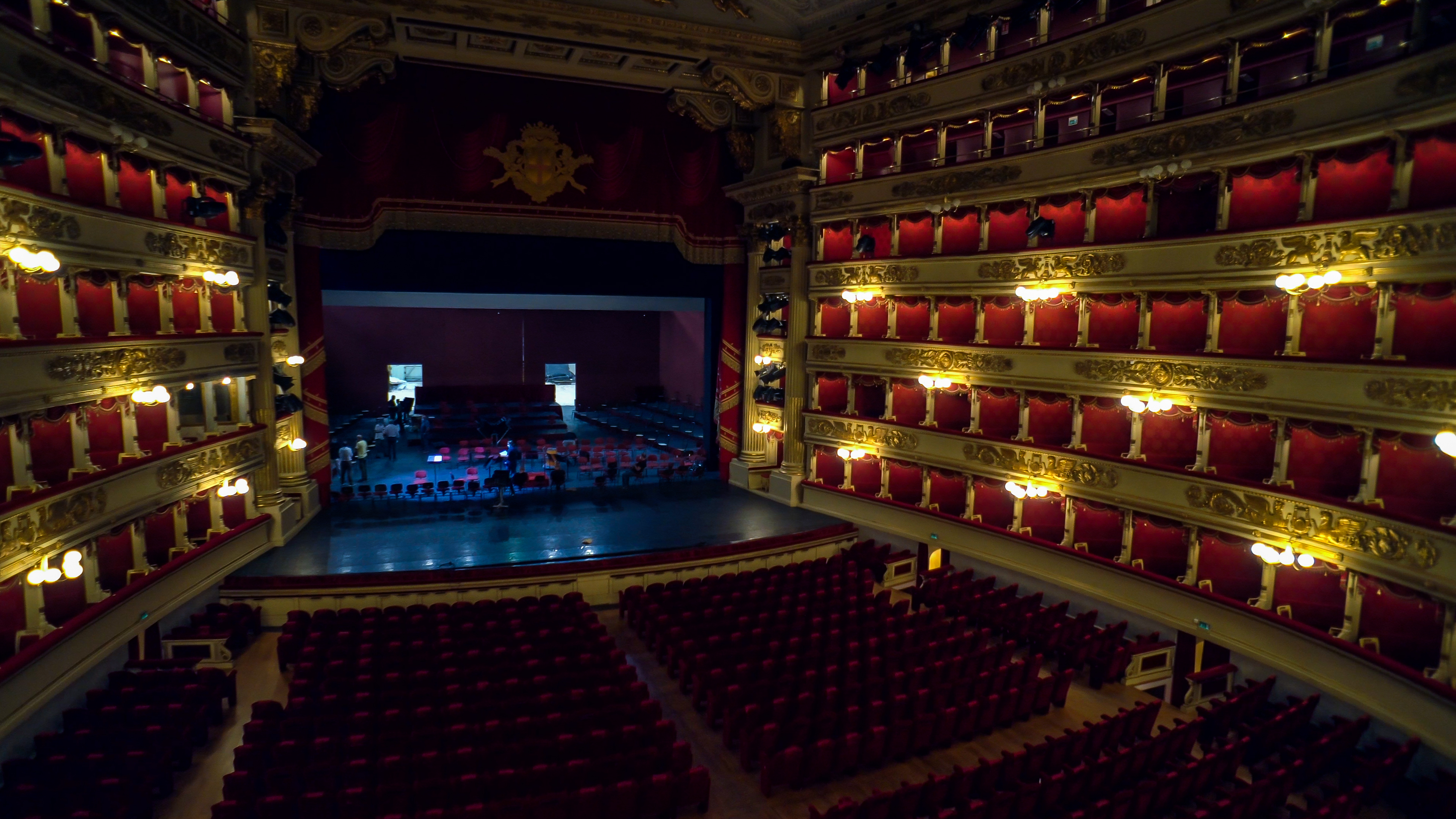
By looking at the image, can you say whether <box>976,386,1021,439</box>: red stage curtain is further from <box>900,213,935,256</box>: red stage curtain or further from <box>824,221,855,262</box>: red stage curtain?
<box>824,221,855,262</box>: red stage curtain

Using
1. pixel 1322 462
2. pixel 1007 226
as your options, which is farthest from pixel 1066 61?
pixel 1322 462

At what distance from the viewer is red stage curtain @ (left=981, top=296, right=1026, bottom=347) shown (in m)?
16.5

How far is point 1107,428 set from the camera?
1536cm

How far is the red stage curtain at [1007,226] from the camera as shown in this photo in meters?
16.0

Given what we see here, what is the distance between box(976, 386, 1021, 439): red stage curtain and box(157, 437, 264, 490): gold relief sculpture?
14915 mm

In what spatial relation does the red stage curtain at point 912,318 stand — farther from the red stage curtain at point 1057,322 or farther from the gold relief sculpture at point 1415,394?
the gold relief sculpture at point 1415,394

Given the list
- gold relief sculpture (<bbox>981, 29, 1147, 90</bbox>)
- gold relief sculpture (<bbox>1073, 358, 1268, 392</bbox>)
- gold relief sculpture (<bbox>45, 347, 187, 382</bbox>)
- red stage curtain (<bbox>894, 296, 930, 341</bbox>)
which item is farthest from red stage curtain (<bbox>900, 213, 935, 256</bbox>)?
gold relief sculpture (<bbox>45, 347, 187, 382</bbox>)

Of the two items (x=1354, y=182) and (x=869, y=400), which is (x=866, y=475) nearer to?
(x=869, y=400)

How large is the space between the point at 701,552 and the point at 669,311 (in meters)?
17.7

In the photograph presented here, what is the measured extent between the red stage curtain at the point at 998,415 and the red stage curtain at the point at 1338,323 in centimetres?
553

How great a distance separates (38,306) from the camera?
10.6 metres

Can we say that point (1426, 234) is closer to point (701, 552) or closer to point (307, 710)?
point (701, 552)

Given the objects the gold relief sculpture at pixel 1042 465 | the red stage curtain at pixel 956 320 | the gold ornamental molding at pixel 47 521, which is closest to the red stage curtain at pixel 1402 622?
the gold relief sculpture at pixel 1042 465

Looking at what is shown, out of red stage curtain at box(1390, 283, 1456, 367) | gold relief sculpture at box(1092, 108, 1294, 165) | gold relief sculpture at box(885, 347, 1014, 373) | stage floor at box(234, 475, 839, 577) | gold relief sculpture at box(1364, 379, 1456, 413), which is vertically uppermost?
gold relief sculpture at box(1092, 108, 1294, 165)
